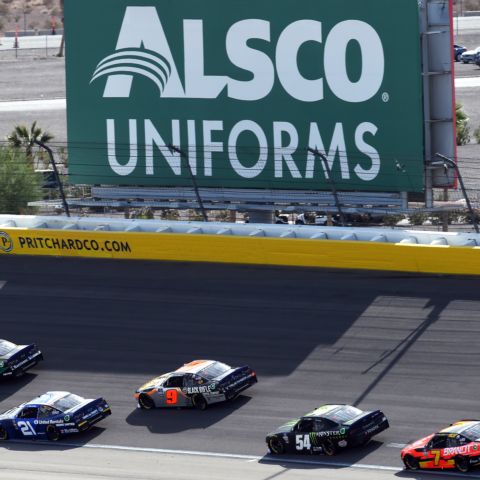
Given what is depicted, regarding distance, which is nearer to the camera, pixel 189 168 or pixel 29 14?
pixel 189 168

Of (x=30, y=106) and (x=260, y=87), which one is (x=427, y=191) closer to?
(x=260, y=87)

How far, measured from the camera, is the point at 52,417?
21.0 meters

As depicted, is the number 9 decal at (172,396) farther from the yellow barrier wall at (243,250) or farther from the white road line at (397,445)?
the yellow barrier wall at (243,250)

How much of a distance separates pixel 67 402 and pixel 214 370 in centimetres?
248

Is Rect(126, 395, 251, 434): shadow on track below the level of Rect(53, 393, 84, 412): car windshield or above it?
below

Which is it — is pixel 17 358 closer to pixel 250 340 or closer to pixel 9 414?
pixel 9 414

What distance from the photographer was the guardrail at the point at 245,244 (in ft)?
86.4

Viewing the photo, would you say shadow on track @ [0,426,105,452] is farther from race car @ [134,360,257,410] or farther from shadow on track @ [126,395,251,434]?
race car @ [134,360,257,410]

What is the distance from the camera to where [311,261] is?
27484 mm

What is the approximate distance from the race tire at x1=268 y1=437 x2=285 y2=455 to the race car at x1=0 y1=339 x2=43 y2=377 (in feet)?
19.9

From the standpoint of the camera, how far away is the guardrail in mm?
26328

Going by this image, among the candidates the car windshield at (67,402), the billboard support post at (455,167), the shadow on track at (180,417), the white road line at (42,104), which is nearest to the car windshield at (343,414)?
the shadow on track at (180,417)

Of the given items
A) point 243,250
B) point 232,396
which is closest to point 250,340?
point 232,396

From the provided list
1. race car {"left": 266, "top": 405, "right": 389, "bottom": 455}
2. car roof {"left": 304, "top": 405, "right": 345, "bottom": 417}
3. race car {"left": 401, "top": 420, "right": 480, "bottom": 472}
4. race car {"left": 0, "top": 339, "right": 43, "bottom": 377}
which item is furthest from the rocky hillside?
race car {"left": 401, "top": 420, "right": 480, "bottom": 472}
